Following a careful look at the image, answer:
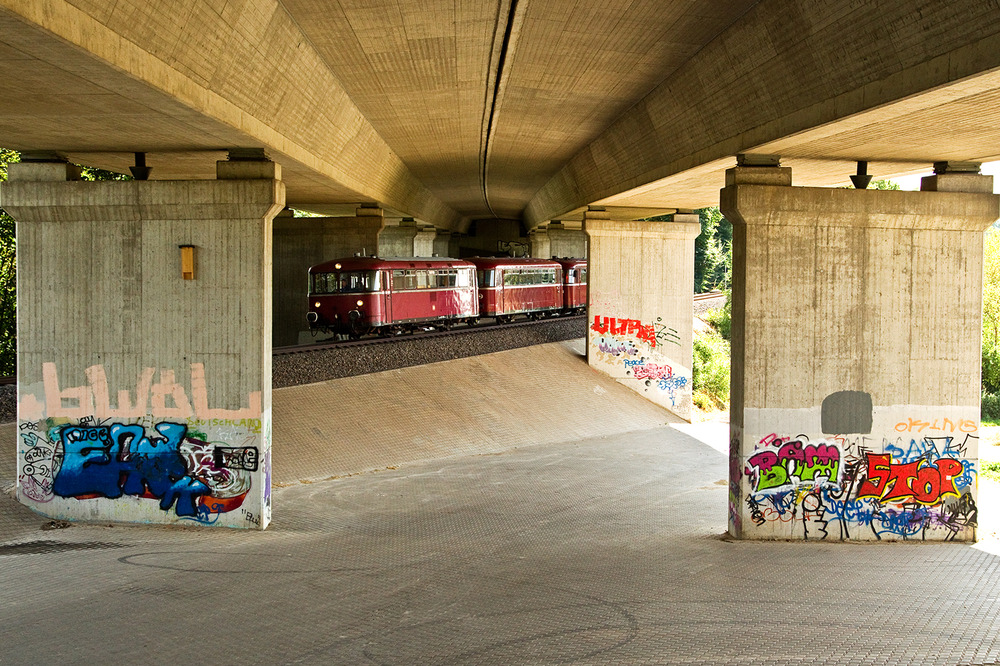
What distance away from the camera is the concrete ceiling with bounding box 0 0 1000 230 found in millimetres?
9469

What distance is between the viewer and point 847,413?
51.8ft

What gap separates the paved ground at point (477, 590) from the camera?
9844 millimetres

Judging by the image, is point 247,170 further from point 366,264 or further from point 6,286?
point 6,286

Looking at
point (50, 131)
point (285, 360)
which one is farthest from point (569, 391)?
point (50, 131)

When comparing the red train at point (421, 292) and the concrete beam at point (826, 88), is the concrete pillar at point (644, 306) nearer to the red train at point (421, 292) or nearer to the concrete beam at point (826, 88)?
the red train at point (421, 292)

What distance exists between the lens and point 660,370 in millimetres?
35594

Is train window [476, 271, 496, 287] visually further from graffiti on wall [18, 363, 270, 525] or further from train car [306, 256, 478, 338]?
graffiti on wall [18, 363, 270, 525]

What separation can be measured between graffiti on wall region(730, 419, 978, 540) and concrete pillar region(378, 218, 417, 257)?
30.3m

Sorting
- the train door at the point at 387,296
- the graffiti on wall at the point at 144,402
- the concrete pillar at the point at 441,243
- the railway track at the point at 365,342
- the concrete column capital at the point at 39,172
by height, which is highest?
the concrete pillar at the point at 441,243

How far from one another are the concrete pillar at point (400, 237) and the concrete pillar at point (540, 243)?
9433 mm

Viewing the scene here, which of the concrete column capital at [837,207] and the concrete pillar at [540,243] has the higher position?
the concrete pillar at [540,243]

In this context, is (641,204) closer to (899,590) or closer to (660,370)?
(660,370)

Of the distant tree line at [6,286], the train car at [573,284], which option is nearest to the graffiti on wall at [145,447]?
the distant tree line at [6,286]

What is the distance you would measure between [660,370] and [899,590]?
A: 2307cm
